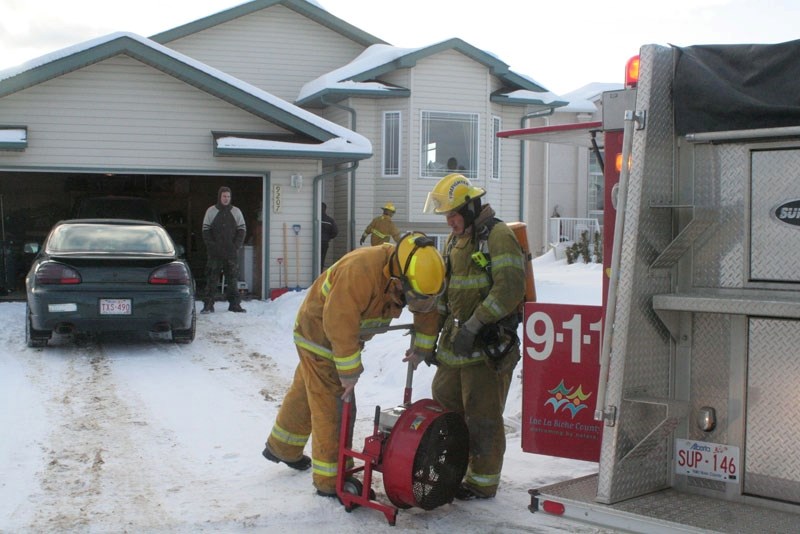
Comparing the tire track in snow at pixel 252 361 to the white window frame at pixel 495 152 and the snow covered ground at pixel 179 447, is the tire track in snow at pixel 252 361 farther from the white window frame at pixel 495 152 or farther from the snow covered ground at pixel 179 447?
the white window frame at pixel 495 152

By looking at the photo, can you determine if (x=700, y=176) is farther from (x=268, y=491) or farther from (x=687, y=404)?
(x=268, y=491)

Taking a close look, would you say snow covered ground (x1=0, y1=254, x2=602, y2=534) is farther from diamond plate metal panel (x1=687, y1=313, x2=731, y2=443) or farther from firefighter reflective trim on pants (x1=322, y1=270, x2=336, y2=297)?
firefighter reflective trim on pants (x1=322, y1=270, x2=336, y2=297)

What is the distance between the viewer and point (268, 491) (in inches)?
217

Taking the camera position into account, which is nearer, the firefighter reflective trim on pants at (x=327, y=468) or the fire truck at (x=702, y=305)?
the fire truck at (x=702, y=305)

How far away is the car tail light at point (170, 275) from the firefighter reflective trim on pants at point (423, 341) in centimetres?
551

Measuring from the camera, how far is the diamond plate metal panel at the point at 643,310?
4004 mm

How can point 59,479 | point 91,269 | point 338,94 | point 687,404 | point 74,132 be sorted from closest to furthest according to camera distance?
1. point 687,404
2. point 59,479
3. point 91,269
4. point 74,132
5. point 338,94

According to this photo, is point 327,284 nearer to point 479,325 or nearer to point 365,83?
point 479,325

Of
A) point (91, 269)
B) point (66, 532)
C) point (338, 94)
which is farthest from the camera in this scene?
point (338, 94)

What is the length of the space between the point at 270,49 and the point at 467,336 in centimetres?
1810

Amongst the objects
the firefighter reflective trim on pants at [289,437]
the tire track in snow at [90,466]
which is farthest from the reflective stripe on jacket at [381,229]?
the firefighter reflective trim on pants at [289,437]

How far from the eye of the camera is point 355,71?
2000 centimetres

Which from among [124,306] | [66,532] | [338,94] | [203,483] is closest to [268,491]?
[203,483]

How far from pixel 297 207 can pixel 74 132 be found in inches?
151
